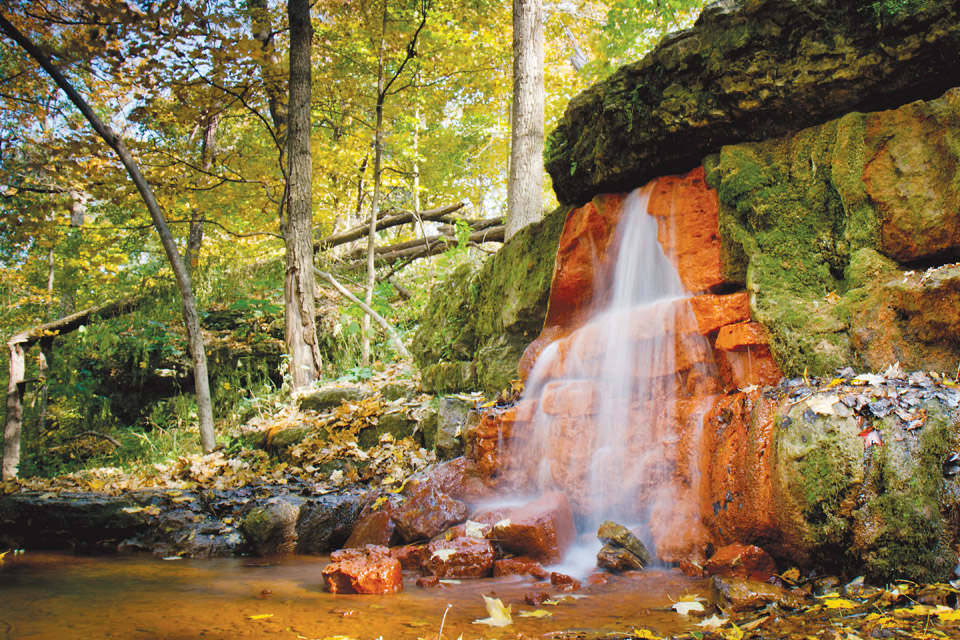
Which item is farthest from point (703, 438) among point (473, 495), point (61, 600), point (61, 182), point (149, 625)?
point (61, 182)

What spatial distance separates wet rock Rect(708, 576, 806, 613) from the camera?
94.4 inches

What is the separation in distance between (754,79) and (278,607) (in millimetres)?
4848

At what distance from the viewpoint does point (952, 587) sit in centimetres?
228

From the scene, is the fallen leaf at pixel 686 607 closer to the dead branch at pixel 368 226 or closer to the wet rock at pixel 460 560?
the wet rock at pixel 460 560

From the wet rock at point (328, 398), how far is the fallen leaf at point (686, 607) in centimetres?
551

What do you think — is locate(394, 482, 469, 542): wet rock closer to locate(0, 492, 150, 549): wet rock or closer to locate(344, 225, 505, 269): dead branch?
locate(0, 492, 150, 549): wet rock

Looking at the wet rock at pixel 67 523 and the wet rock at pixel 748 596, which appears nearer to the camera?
the wet rock at pixel 748 596

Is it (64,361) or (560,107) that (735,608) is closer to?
(64,361)

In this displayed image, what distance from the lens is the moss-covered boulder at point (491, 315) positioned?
6.20 meters

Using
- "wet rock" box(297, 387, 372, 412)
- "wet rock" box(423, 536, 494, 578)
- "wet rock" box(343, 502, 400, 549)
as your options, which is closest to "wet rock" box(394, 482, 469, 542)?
"wet rock" box(343, 502, 400, 549)

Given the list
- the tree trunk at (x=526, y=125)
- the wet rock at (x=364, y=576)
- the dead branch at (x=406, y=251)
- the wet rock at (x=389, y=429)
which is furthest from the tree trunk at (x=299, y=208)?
the wet rock at (x=364, y=576)

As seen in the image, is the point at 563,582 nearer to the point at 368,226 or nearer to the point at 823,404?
the point at 823,404

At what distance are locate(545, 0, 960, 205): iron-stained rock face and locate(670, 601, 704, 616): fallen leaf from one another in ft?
12.0

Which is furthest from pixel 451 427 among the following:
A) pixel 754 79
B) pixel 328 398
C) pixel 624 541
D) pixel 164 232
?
pixel 164 232
